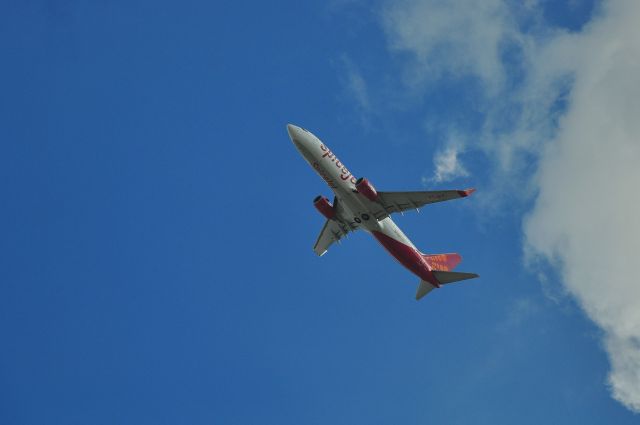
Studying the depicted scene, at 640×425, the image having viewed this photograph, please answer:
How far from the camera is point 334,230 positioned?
74312mm

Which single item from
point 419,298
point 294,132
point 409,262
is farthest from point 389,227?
point 294,132

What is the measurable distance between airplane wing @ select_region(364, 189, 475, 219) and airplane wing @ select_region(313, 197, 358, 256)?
5383mm

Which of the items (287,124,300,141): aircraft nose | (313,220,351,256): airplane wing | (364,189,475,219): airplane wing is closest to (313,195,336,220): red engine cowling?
(313,220,351,256): airplane wing

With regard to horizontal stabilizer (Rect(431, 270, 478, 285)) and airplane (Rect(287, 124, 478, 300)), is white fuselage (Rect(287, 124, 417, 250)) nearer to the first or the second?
airplane (Rect(287, 124, 478, 300))

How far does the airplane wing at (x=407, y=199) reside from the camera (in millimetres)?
62606

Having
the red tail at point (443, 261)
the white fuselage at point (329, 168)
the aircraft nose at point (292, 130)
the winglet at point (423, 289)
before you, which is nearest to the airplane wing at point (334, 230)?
the white fuselage at point (329, 168)

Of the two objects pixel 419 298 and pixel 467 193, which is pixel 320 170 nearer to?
pixel 467 193

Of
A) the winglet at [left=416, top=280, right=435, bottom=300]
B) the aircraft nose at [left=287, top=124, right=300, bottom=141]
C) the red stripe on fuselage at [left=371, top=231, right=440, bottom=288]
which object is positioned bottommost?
the winglet at [left=416, top=280, right=435, bottom=300]

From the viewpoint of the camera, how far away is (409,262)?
68500 millimetres

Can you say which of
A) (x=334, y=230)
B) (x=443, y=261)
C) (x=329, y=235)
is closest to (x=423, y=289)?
(x=443, y=261)

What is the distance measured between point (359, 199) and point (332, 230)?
34.4 feet

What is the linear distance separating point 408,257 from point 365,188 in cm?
987

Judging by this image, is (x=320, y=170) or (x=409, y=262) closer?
(x=320, y=170)

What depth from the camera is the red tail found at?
71.0 metres
